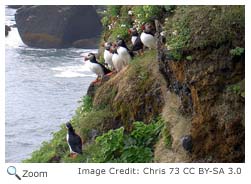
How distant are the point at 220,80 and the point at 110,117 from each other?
7.52 feet

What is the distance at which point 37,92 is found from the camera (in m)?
19.5

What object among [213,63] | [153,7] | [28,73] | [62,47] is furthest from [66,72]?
[213,63]

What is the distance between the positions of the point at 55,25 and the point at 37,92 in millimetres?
8958

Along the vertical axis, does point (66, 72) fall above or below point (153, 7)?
below

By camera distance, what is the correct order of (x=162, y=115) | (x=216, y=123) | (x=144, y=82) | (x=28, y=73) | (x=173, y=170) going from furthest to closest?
(x=28, y=73) < (x=144, y=82) < (x=162, y=115) < (x=216, y=123) < (x=173, y=170)

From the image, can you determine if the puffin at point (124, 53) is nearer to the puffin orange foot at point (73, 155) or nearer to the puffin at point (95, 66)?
the puffin at point (95, 66)

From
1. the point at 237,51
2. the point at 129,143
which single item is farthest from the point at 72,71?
the point at 237,51

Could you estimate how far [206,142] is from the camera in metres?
7.70

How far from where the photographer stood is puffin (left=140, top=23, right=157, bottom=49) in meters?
9.94

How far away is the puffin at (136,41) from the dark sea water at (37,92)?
4043mm

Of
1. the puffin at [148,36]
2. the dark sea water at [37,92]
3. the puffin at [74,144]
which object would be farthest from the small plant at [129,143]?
the dark sea water at [37,92]

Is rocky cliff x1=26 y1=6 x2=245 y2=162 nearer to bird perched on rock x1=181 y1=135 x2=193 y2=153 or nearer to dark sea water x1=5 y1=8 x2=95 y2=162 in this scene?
bird perched on rock x1=181 y1=135 x2=193 y2=153

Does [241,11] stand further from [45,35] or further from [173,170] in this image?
[45,35]

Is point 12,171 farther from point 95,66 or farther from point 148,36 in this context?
point 95,66
